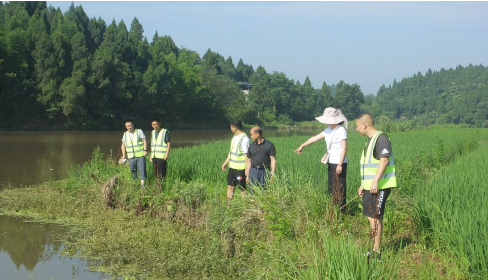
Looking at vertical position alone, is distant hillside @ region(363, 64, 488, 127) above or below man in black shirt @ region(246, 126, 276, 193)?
above

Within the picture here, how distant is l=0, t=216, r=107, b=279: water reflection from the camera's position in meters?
6.73

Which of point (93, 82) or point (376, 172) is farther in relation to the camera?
point (93, 82)

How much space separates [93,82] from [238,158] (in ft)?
146

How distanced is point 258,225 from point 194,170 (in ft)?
15.2

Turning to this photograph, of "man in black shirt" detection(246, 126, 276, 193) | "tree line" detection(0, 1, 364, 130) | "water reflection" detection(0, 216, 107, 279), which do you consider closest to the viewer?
"water reflection" detection(0, 216, 107, 279)

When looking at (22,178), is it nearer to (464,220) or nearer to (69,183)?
(69,183)

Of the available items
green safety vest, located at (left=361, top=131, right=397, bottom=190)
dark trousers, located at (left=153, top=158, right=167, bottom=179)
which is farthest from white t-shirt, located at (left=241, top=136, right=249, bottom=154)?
green safety vest, located at (left=361, top=131, right=397, bottom=190)

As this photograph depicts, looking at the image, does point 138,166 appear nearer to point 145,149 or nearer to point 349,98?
point 145,149

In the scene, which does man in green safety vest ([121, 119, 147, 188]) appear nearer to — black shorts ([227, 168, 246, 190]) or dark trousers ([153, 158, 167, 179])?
dark trousers ([153, 158, 167, 179])

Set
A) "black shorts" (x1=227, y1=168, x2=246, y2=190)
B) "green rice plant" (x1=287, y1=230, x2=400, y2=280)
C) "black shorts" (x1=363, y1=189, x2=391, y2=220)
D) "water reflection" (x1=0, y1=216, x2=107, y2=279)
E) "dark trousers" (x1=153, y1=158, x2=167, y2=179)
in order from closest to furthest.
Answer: "green rice plant" (x1=287, y1=230, x2=400, y2=280) < "black shorts" (x1=363, y1=189, x2=391, y2=220) < "water reflection" (x1=0, y1=216, x2=107, y2=279) < "black shorts" (x1=227, y1=168, x2=246, y2=190) < "dark trousers" (x1=153, y1=158, x2=167, y2=179)

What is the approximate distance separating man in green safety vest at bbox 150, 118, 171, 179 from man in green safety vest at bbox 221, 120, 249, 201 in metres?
1.93

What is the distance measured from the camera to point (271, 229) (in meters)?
6.59

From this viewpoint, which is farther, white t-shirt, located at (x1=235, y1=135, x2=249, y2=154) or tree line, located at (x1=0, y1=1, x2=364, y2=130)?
tree line, located at (x1=0, y1=1, x2=364, y2=130)

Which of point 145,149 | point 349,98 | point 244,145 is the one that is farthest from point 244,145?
point 349,98
